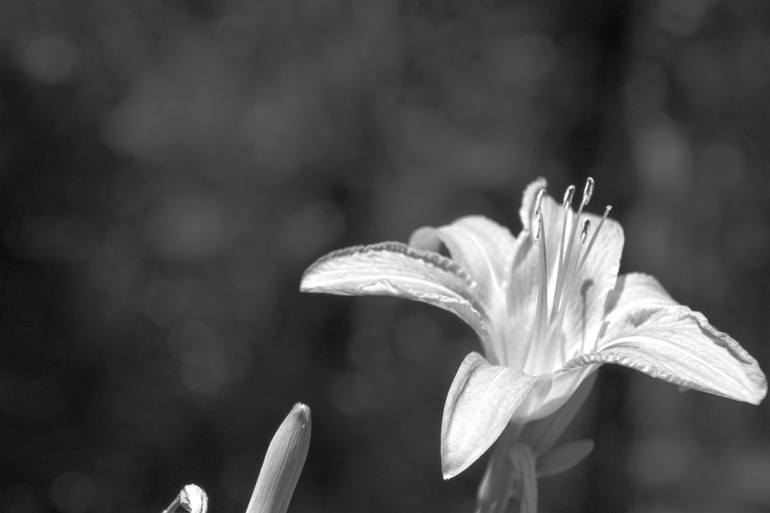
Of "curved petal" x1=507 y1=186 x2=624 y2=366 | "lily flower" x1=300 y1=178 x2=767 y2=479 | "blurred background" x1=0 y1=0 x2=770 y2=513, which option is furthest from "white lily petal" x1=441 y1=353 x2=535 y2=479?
"blurred background" x1=0 y1=0 x2=770 y2=513

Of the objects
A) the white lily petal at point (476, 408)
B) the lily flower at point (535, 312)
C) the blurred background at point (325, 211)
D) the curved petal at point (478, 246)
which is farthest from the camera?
the blurred background at point (325, 211)

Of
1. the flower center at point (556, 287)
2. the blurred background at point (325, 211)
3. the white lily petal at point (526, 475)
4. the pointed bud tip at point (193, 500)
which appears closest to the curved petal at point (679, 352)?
the flower center at point (556, 287)

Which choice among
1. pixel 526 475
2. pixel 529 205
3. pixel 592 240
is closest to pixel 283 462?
pixel 526 475

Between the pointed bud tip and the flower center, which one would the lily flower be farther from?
the pointed bud tip

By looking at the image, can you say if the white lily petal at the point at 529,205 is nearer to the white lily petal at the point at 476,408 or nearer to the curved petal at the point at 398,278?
the curved petal at the point at 398,278

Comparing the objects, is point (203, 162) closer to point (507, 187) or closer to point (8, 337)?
point (8, 337)

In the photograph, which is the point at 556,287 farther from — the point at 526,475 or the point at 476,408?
the point at 476,408
